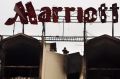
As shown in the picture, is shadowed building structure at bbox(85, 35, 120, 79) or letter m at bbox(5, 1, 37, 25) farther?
letter m at bbox(5, 1, 37, 25)

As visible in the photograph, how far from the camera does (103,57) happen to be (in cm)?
4500

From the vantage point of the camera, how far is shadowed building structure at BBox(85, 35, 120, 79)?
146 ft

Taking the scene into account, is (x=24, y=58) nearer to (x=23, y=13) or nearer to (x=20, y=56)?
(x=20, y=56)

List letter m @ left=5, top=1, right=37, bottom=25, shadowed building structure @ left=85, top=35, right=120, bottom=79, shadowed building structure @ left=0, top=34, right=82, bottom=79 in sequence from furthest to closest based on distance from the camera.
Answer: letter m @ left=5, top=1, right=37, bottom=25 < shadowed building structure @ left=0, top=34, right=82, bottom=79 < shadowed building structure @ left=85, top=35, right=120, bottom=79

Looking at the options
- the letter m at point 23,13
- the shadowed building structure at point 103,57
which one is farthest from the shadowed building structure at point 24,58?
the letter m at point 23,13

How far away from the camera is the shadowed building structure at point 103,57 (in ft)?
146

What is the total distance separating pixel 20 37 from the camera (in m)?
45.9

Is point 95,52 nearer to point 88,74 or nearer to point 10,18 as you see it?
point 88,74

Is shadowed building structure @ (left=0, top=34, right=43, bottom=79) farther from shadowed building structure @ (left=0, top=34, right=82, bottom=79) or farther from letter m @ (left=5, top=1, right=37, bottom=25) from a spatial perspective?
letter m @ (left=5, top=1, right=37, bottom=25)

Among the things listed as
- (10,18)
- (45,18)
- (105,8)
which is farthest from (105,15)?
(10,18)

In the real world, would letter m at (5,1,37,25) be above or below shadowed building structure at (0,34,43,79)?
above

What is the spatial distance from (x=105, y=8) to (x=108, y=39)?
9.03 meters

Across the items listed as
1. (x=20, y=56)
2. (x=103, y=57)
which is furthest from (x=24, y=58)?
(x=103, y=57)

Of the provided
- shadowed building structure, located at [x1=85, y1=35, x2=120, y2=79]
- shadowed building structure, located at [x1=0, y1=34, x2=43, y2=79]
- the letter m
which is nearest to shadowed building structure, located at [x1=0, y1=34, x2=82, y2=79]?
shadowed building structure, located at [x1=0, y1=34, x2=43, y2=79]
